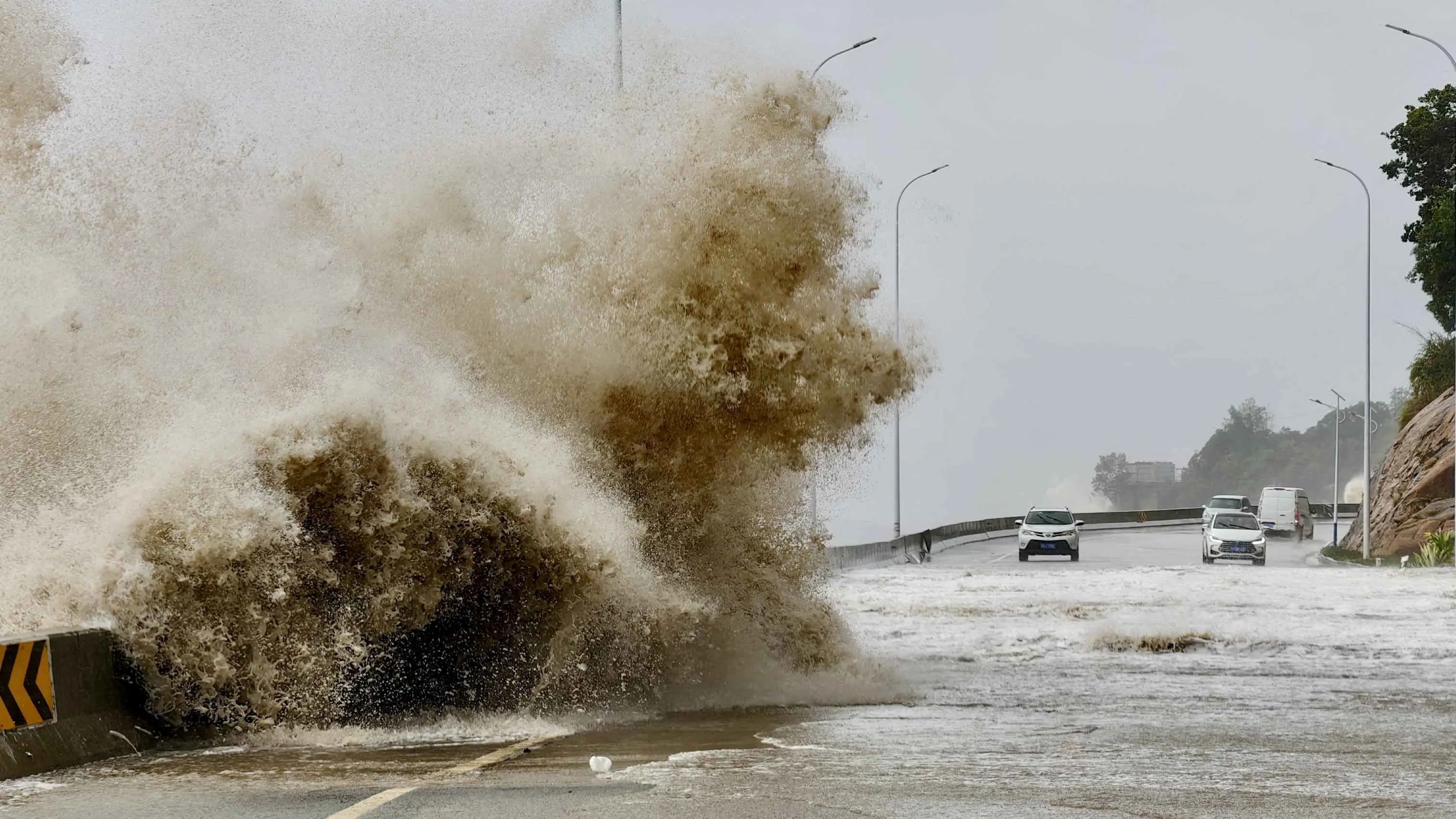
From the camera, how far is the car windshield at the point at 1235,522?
163 ft

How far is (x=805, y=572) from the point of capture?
16062 mm

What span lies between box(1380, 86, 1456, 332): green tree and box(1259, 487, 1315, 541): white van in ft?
30.6

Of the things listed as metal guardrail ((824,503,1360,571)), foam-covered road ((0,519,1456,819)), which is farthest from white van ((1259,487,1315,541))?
foam-covered road ((0,519,1456,819))

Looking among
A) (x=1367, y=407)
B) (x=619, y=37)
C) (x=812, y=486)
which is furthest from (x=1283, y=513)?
(x=812, y=486)

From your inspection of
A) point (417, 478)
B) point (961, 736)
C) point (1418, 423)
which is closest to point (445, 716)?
point (417, 478)

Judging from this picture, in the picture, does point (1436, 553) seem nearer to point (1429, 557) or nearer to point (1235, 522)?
point (1429, 557)

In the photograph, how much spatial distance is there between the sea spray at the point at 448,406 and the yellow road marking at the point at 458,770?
54.0 inches

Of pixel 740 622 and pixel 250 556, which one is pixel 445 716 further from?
pixel 740 622

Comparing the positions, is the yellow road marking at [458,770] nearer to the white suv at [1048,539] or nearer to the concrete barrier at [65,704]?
the concrete barrier at [65,704]

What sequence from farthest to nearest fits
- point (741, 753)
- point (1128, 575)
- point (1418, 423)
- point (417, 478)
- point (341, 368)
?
point (1418, 423) < point (1128, 575) < point (341, 368) < point (417, 478) < point (741, 753)

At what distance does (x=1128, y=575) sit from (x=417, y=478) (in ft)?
87.4

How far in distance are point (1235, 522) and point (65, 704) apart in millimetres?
43875

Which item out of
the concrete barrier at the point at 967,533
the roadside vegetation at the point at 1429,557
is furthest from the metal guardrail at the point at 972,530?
the roadside vegetation at the point at 1429,557

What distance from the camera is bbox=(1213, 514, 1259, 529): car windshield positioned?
49.8 metres
